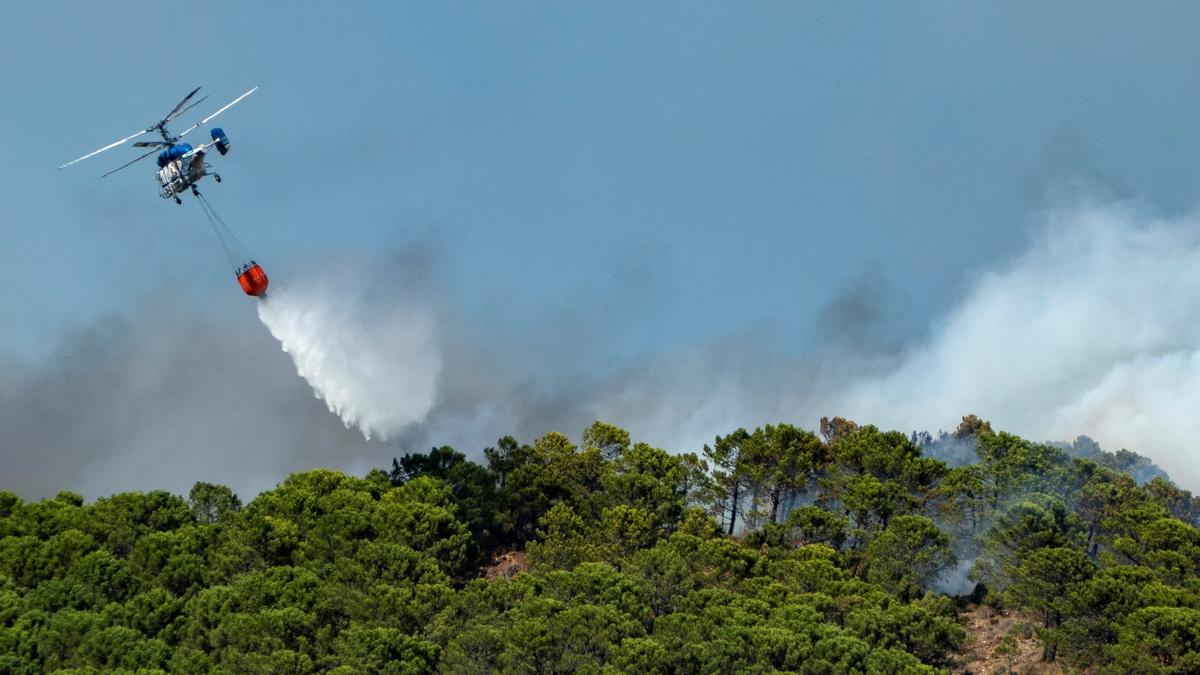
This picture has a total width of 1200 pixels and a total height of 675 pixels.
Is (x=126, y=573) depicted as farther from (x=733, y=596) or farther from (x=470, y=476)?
(x=733, y=596)

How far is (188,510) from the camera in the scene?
14762 cm

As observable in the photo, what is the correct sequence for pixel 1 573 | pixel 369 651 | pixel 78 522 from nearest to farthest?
1. pixel 369 651
2. pixel 1 573
3. pixel 78 522

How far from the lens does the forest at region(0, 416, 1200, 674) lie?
382ft

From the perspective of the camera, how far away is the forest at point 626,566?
116500 millimetres

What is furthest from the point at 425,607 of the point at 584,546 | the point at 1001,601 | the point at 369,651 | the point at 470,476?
the point at 1001,601

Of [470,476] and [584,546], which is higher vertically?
[470,476]

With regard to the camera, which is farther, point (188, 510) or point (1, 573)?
point (188, 510)

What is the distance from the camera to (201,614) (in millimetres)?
122812

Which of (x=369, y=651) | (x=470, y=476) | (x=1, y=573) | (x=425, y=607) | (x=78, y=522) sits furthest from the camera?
(x=470, y=476)

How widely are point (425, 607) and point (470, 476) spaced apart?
32.1 m

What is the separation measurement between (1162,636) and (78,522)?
87.6 m

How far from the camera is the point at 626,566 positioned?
5212 inches

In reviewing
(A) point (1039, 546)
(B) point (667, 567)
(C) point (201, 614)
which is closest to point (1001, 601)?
(A) point (1039, 546)

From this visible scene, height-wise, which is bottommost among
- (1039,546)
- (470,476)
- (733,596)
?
(733,596)
